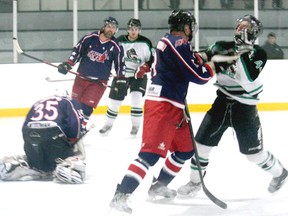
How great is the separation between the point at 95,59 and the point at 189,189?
2.24 m

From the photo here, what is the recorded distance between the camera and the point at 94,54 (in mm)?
5211

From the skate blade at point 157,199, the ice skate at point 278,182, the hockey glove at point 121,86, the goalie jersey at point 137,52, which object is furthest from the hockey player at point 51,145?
the goalie jersey at point 137,52

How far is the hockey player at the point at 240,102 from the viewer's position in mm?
2980

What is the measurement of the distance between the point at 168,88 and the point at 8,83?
4.75m

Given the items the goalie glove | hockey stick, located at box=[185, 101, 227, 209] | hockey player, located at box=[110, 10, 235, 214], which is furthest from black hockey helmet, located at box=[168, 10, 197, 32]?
the goalie glove

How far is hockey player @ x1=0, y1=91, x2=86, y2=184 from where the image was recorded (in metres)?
3.48

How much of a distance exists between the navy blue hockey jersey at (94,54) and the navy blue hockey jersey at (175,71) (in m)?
2.34

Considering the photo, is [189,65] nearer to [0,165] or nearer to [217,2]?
[0,165]

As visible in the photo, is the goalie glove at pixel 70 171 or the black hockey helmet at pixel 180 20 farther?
the goalie glove at pixel 70 171

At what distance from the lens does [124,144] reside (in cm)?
515

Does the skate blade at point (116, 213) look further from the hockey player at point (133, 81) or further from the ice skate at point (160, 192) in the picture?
the hockey player at point (133, 81)

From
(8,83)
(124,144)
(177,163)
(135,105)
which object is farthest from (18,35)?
(177,163)

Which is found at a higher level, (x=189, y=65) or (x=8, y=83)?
(x=189, y=65)

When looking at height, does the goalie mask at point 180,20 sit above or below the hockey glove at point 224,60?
above
